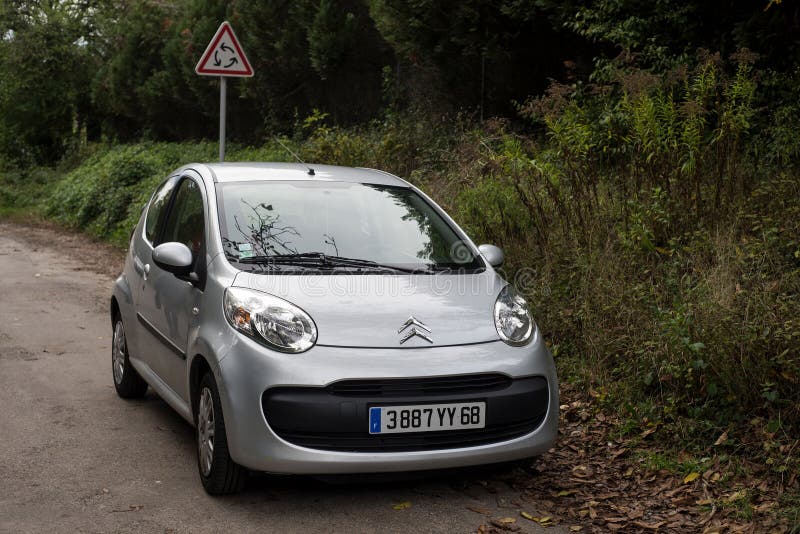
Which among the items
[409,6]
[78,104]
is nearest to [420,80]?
[409,6]

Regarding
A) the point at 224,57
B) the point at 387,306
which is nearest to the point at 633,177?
the point at 387,306

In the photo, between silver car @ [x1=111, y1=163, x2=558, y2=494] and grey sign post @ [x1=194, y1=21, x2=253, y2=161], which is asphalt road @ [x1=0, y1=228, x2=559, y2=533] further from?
grey sign post @ [x1=194, y1=21, x2=253, y2=161]

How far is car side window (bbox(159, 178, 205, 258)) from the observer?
548 centimetres

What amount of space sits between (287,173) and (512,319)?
182cm

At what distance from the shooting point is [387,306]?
4.68 m

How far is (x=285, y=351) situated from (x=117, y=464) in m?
1.48

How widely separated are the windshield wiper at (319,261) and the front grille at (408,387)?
87 centimetres

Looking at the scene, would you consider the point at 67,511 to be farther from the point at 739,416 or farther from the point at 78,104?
the point at 78,104

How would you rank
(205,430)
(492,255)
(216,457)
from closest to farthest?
(216,457) → (205,430) → (492,255)

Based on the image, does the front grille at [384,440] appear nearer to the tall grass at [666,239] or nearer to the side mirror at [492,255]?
the side mirror at [492,255]

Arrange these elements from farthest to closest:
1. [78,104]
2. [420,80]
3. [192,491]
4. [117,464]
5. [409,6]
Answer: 1. [78,104]
2. [420,80]
3. [409,6]
4. [117,464]
5. [192,491]

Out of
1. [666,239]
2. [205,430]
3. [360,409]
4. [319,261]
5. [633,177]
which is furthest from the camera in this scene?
[633,177]

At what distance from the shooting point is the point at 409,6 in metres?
12.6

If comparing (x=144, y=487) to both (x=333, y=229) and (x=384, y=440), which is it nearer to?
(x=384, y=440)
